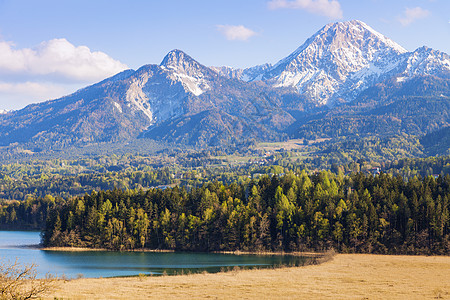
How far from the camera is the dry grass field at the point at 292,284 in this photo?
6116 cm

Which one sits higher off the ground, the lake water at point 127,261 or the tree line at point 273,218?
Answer: the tree line at point 273,218

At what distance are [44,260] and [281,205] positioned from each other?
174 feet

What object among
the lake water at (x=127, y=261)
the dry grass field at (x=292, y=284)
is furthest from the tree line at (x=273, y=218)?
the dry grass field at (x=292, y=284)

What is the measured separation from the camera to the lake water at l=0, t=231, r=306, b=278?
91.8 m

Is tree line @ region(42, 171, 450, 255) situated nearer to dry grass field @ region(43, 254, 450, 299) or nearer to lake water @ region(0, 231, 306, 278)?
lake water @ region(0, 231, 306, 278)

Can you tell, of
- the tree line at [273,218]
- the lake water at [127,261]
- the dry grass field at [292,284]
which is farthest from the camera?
the tree line at [273,218]

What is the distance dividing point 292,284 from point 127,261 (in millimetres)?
45827

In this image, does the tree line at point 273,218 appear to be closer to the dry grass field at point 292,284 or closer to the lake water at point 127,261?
the lake water at point 127,261

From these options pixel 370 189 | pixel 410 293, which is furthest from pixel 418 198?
pixel 410 293

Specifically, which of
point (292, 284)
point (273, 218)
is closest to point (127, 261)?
point (273, 218)

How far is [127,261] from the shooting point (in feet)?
346

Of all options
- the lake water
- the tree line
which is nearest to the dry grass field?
the lake water

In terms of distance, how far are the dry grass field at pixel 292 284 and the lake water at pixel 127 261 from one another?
12.6m

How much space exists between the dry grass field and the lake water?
12.6m
